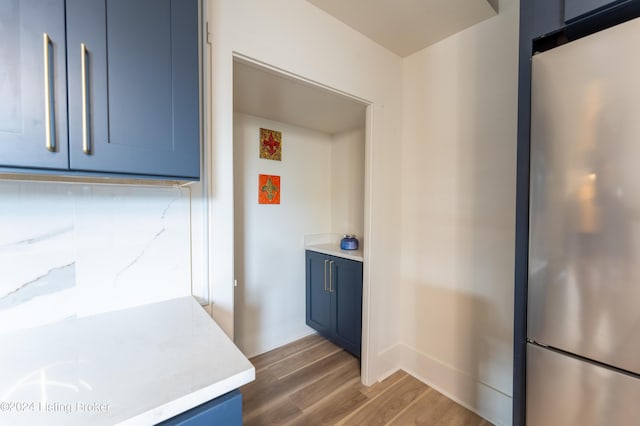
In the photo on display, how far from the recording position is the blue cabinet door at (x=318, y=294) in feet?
8.09

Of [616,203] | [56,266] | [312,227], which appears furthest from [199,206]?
[312,227]

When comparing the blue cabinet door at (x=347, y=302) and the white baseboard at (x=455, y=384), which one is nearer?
the white baseboard at (x=455, y=384)

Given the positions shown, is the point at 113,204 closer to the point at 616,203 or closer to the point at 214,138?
the point at 214,138

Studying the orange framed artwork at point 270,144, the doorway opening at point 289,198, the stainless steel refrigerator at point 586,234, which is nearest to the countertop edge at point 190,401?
the stainless steel refrigerator at point 586,234

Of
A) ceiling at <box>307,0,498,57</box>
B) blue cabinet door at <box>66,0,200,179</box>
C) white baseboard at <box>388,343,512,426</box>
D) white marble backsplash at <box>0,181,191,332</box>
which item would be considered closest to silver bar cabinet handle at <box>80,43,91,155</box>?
blue cabinet door at <box>66,0,200,179</box>

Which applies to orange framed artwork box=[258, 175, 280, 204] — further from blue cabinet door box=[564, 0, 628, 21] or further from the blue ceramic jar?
blue cabinet door box=[564, 0, 628, 21]

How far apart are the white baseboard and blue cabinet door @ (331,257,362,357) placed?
0.92ft

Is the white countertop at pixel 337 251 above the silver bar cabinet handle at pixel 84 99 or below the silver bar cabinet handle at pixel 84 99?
below

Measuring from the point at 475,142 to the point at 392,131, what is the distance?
23.6 inches

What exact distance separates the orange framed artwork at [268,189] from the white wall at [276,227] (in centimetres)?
5

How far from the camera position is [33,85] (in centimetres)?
70

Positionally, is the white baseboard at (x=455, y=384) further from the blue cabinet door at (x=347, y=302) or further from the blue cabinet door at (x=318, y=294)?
the blue cabinet door at (x=318, y=294)

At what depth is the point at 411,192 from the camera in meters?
2.14

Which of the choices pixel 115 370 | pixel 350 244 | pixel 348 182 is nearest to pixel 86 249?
pixel 115 370
